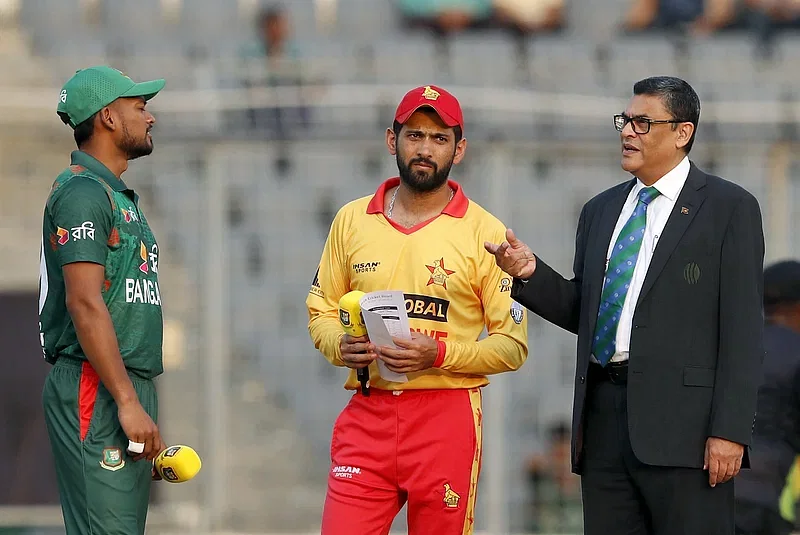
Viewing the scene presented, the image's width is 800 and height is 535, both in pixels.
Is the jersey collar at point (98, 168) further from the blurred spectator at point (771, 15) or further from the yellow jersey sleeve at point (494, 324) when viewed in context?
the blurred spectator at point (771, 15)

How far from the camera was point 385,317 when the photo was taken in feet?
14.6

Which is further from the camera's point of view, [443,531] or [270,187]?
[270,187]

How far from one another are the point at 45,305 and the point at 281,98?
4770 millimetres

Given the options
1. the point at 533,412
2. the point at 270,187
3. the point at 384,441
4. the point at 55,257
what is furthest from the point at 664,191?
the point at 270,187

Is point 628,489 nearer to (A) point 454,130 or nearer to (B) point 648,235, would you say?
(B) point 648,235

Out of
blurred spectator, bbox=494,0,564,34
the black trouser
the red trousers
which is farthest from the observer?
blurred spectator, bbox=494,0,564,34

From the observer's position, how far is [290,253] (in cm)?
859

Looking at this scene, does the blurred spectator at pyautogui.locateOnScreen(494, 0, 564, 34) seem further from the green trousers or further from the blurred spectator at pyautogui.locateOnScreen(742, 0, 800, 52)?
the green trousers

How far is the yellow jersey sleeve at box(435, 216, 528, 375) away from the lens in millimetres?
4656

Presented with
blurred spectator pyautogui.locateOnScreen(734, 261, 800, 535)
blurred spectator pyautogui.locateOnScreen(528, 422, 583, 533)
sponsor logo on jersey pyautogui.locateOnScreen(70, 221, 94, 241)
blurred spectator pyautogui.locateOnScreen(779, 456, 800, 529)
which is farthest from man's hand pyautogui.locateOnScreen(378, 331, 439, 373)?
blurred spectator pyautogui.locateOnScreen(528, 422, 583, 533)

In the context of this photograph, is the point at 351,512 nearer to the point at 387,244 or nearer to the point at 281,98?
the point at 387,244

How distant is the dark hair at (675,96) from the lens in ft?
14.7

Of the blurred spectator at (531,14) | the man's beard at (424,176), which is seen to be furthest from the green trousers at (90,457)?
the blurred spectator at (531,14)

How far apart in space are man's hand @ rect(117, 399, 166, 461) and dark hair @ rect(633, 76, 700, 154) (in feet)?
6.36
